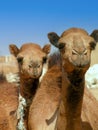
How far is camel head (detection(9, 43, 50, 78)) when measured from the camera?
6155mm

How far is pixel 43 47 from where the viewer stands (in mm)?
7254

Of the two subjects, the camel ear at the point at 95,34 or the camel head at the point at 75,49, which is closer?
the camel head at the point at 75,49

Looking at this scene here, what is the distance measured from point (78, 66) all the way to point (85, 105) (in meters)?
1.87

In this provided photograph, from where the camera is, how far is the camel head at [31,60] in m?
6.16

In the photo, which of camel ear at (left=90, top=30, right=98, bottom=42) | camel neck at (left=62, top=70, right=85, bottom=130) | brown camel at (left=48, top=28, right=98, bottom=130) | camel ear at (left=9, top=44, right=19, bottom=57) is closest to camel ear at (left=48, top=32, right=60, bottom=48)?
brown camel at (left=48, top=28, right=98, bottom=130)

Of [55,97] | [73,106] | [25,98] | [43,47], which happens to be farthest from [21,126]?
[73,106]

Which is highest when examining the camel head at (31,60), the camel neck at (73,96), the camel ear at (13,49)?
the camel ear at (13,49)

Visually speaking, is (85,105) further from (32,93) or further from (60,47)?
(60,47)

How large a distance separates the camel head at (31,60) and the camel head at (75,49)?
1.10m

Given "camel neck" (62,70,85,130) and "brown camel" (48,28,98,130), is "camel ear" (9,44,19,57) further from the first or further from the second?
"camel neck" (62,70,85,130)

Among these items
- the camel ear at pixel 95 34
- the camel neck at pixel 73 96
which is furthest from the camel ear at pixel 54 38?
the camel neck at pixel 73 96

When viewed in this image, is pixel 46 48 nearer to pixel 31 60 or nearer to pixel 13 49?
pixel 13 49

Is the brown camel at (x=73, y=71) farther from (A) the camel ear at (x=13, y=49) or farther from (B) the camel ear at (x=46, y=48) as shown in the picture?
(A) the camel ear at (x=13, y=49)

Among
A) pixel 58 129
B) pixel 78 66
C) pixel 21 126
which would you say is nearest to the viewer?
pixel 78 66
